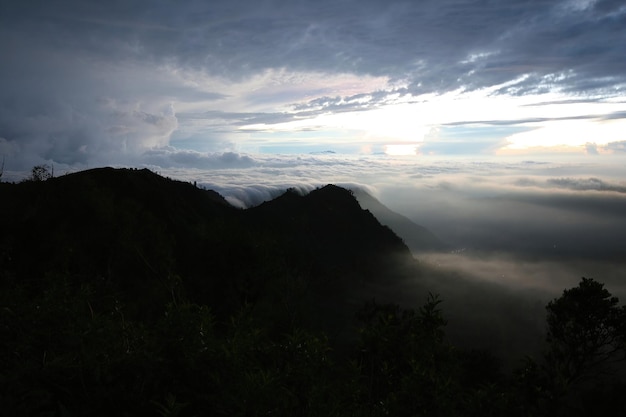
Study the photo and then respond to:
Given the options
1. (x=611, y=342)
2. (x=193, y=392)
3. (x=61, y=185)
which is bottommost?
(x=611, y=342)

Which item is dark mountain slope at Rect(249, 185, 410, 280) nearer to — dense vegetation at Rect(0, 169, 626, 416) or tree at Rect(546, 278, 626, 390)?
dense vegetation at Rect(0, 169, 626, 416)

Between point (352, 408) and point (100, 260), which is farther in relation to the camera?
point (100, 260)

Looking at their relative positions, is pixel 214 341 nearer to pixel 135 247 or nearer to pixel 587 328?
pixel 587 328

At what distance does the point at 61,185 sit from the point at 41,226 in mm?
22704

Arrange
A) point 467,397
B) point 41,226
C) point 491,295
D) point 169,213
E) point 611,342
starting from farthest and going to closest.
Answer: point 491,295, point 169,213, point 41,226, point 611,342, point 467,397

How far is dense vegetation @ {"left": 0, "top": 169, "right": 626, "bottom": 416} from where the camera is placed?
27.2 ft

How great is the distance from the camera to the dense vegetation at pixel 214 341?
828cm

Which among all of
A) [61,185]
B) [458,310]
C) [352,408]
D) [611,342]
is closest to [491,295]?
[458,310]

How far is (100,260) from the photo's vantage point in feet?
141

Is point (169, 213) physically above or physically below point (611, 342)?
above

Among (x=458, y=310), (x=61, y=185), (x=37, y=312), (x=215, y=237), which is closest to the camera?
(x=37, y=312)

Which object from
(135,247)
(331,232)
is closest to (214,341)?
(135,247)

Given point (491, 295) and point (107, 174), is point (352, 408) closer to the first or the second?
point (107, 174)

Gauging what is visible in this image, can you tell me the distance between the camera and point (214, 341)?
9.11 meters
